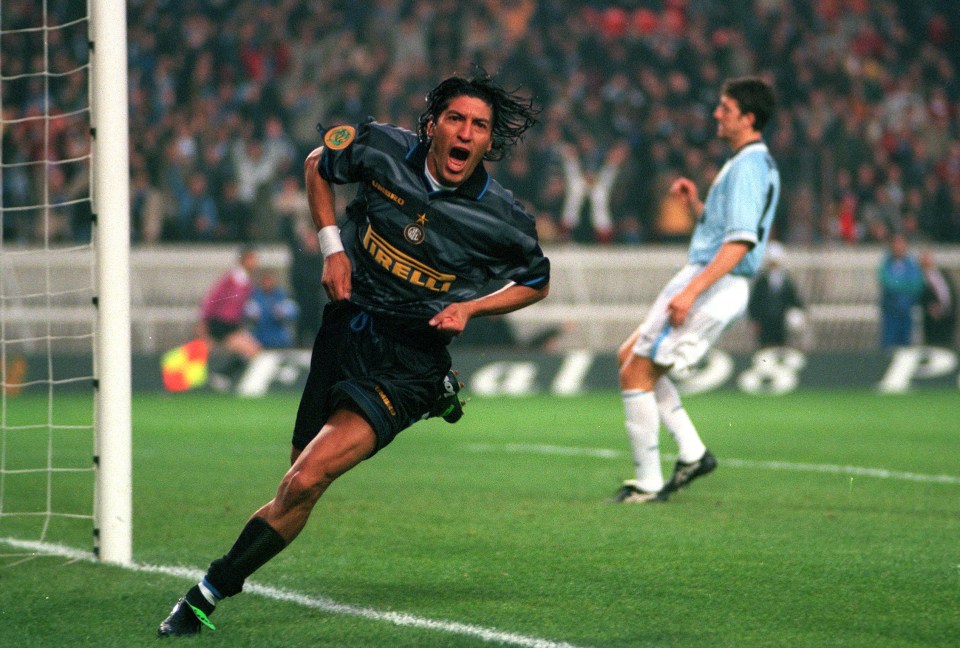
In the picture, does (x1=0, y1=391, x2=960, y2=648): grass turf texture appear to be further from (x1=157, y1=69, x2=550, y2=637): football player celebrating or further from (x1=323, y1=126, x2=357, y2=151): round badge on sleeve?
(x1=323, y1=126, x2=357, y2=151): round badge on sleeve

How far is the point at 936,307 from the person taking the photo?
63.4 feet

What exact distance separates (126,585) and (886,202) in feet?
55.8

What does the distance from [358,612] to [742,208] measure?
375 centimetres

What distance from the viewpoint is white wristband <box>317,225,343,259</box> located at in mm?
4984

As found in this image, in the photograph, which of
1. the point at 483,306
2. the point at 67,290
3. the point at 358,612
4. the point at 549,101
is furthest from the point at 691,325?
the point at 549,101

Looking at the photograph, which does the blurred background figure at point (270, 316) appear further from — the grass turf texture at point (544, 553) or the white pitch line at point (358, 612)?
the white pitch line at point (358, 612)

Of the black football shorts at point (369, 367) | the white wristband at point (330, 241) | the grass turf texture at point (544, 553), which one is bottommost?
the grass turf texture at point (544, 553)

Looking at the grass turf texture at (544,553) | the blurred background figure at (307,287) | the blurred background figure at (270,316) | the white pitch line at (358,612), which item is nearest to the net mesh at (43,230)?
the blurred background figure at (270,316)

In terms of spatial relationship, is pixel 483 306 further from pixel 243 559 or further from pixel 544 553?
pixel 544 553

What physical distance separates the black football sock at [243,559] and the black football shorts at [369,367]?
1.44ft

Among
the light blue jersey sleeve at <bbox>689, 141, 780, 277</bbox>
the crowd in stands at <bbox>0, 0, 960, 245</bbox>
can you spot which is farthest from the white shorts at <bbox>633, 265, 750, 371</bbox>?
the crowd in stands at <bbox>0, 0, 960, 245</bbox>

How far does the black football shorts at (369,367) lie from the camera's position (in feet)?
16.4

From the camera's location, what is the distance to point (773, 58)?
22172 millimetres

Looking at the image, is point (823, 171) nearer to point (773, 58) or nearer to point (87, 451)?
point (773, 58)
